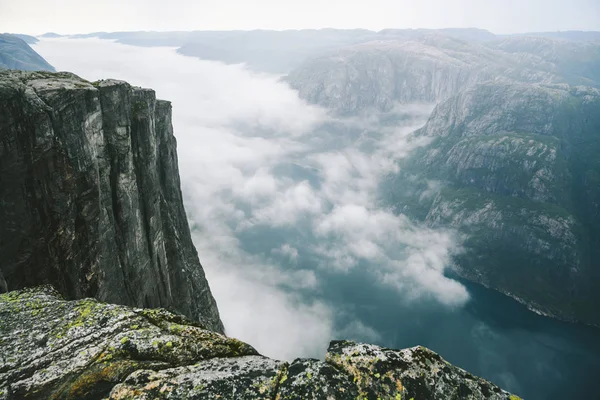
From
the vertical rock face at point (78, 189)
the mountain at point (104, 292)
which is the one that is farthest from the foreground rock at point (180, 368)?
the vertical rock face at point (78, 189)

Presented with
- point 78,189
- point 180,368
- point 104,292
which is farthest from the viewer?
point 104,292

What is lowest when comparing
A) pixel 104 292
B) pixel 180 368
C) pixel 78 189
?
pixel 104 292

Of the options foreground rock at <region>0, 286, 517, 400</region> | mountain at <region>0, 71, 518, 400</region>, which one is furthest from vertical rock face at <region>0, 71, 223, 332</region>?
foreground rock at <region>0, 286, 517, 400</region>

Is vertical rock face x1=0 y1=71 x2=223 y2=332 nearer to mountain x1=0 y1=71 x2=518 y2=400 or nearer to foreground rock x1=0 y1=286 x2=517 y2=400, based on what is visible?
mountain x1=0 y1=71 x2=518 y2=400

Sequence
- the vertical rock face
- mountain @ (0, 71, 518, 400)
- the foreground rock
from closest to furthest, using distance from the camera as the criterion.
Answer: the foreground rock, mountain @ (0, 71, 518, 400), the vertical rock face

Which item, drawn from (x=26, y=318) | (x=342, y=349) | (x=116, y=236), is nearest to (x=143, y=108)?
(x=116, y=236)

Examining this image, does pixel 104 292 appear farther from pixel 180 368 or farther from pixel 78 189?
pixel 180 368

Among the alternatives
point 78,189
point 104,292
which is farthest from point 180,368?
point 104,292
